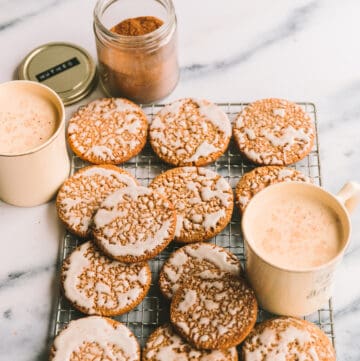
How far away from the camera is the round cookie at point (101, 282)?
1.19m

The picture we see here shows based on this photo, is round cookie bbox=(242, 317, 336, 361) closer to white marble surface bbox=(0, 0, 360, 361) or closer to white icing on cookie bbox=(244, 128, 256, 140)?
white marble surface bbox=(0, 0, 360, 361)

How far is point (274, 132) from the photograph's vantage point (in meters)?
1.34

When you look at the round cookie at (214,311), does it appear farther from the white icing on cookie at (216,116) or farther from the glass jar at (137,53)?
the glass jar at (137,53)

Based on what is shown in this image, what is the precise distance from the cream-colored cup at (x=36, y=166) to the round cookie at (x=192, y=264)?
0.86 ft

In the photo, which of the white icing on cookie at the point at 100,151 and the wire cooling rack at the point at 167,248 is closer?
the wire cooling rack at the point at 167,248

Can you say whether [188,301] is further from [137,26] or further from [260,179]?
[137,26]

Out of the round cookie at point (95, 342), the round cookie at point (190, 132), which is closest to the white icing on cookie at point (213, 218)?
the round cookie at point (190, 132)

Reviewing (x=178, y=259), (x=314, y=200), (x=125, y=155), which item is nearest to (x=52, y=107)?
(x=125, y=155)

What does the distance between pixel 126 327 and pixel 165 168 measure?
0.33 metres

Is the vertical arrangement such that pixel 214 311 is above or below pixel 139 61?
below

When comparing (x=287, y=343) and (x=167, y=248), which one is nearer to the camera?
(x=287, y=343)

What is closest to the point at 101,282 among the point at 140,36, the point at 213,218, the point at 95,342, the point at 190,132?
the point at 95,342

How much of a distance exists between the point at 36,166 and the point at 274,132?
0.44m

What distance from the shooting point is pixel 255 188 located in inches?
50.7
